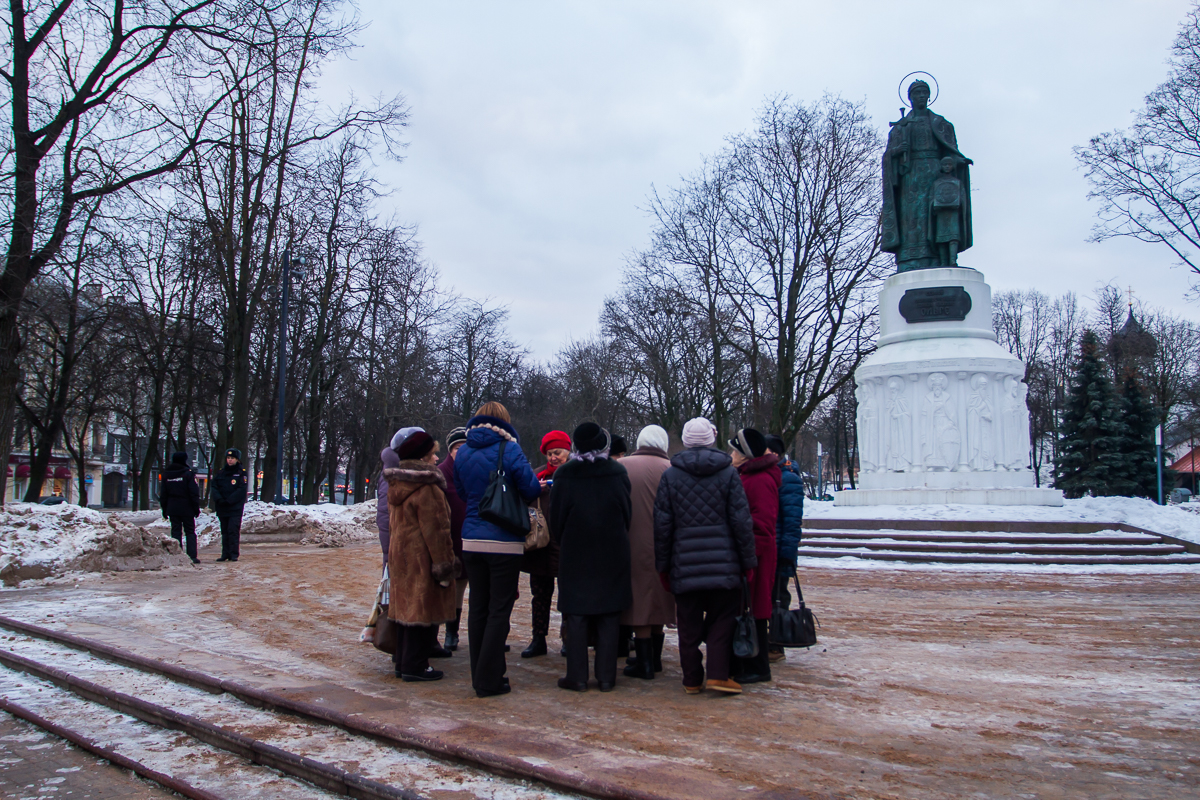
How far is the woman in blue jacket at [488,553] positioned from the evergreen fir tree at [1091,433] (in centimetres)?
3889

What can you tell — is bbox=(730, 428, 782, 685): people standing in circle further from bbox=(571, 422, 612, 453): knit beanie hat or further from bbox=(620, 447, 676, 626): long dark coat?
bbox=(571, 422, 612, 453): knit beanie hat

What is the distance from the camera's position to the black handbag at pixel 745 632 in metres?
5.09

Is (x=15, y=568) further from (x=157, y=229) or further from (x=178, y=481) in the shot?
(x=157, y=229)

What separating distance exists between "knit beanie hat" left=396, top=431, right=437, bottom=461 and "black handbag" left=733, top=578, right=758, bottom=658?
7.53 feet

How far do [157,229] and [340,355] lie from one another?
31.1 ft

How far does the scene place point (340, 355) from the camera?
2936 centimetres

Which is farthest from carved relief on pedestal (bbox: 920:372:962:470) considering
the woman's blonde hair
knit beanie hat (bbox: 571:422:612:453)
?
the woman's blonde hair

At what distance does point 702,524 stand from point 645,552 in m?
0.66

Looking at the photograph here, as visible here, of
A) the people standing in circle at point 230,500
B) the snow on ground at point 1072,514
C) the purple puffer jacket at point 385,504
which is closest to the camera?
the purple puffer jacket at point 385,504

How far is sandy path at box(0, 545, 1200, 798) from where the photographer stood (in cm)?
372

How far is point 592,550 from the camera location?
546 centimetres

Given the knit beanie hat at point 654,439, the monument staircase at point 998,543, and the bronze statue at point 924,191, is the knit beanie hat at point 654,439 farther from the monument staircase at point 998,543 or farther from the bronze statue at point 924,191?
the bronze statue at point 924,191

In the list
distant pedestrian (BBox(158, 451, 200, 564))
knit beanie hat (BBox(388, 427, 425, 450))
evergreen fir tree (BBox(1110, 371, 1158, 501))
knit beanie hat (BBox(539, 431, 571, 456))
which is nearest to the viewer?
knit beanie hat (BBox(388, 427, 425, 450))

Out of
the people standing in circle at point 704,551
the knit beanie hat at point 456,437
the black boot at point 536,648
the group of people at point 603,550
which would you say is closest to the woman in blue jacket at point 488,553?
the group of people at point 603,550
